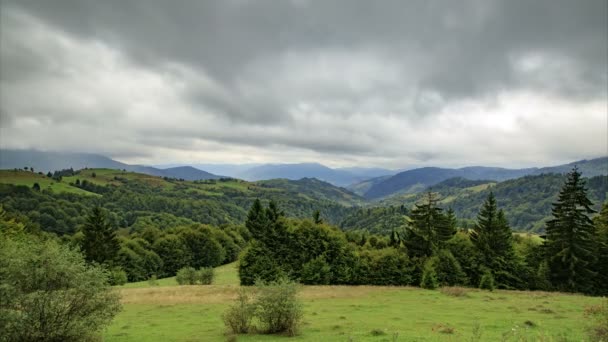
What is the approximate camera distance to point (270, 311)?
23172mm

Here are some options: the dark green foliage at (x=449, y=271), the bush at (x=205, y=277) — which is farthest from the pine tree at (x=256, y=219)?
the dark green foliage at (x=449, y=271)

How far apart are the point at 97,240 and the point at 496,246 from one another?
83.1 m

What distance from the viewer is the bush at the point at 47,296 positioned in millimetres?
16016

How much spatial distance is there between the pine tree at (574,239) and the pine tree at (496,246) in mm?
6120

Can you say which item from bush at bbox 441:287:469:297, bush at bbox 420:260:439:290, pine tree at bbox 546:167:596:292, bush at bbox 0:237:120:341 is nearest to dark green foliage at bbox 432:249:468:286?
bush at bbox 420:260:439:290

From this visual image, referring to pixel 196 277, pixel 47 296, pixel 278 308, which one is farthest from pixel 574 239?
pixel 47 296

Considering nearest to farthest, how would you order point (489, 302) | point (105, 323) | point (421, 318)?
point (105, 323) → point (421, 318) → point (489, 302)

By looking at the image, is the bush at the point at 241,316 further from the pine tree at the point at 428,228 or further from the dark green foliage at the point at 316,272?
the pine tree at the point at 428,228

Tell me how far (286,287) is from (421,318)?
14357mm

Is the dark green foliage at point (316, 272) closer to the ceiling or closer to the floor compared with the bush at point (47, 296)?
closer to the floor

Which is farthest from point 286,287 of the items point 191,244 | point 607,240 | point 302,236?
point 191,244

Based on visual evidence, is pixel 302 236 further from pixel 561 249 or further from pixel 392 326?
pixel 561 249

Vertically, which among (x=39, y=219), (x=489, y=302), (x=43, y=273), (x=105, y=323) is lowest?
(x=39, y=219)

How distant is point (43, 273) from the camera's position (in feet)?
54.9
